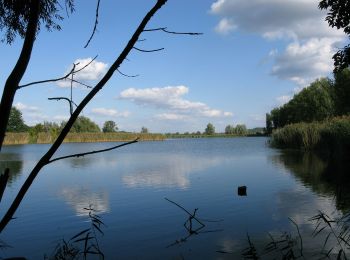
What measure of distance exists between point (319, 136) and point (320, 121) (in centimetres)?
1181

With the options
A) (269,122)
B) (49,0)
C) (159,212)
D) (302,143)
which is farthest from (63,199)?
(269,122)

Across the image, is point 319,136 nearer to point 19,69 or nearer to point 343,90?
point 343,90

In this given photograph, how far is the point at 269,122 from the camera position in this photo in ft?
388

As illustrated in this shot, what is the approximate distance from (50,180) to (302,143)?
2728 cm

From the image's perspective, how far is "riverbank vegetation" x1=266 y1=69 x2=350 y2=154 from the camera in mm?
30016

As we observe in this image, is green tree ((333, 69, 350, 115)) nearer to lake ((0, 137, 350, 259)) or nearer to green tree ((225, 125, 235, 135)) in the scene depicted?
lake ((0, 137, 350, 259))

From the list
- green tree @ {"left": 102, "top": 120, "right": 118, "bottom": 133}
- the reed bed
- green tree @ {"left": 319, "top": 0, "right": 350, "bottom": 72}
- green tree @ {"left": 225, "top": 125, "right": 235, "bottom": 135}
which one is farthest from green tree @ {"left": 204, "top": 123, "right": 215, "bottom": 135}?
green tree @ {"left": 319, "top": 0, "right": 350, "bottom": 72}

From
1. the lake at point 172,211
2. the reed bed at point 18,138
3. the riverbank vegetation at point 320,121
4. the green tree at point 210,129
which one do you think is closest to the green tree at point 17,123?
the reed bed at point 18,138

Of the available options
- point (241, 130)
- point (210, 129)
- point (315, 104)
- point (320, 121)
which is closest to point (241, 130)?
point (241, 130)

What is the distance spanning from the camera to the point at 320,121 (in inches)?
1860

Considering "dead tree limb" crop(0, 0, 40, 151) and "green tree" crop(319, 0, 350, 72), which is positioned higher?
"green tree" crop(319, 0, 350, 72)

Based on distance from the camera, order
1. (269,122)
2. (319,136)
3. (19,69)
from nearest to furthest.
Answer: (19,69) < (319,136) < (269,122)

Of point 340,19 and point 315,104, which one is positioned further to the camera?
point 315,104

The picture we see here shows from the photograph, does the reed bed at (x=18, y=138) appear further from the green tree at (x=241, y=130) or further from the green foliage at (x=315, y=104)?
the green tree at (x=241, y=130)
